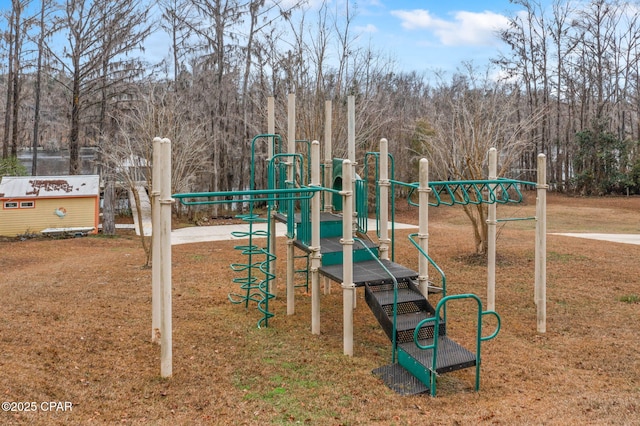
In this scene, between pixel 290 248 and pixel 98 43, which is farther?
pixel 98 43

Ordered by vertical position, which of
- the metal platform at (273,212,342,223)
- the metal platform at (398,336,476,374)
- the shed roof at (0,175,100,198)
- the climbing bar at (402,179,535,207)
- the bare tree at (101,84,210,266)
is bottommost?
the metal platform at (398,336,476,374)

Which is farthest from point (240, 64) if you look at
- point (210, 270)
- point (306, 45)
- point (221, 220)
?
point (210, 270)

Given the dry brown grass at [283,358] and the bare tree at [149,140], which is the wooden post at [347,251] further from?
the bare tree at [149,140]

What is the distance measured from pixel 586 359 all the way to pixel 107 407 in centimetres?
446

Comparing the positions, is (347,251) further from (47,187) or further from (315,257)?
(47,187)

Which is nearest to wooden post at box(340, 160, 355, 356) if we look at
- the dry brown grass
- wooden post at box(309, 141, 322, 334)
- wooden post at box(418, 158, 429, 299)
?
the dry brown grass

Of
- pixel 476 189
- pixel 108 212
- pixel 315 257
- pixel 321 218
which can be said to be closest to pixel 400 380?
pixel 315 257

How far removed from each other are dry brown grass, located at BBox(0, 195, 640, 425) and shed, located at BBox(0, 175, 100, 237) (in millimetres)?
7055

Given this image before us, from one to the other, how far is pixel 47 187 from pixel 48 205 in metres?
0.61

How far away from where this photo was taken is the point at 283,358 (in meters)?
4.69

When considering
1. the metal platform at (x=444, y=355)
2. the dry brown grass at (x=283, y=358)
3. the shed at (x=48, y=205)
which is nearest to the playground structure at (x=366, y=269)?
the metal platform at (x=444, y=355)

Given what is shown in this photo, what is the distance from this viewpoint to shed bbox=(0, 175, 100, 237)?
14.8 m

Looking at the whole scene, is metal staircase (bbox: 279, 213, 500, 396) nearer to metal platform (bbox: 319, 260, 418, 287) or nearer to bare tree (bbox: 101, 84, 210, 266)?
metal platform (bbox: 319, 260, 418, 287)

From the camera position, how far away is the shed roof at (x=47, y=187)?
1490cm
